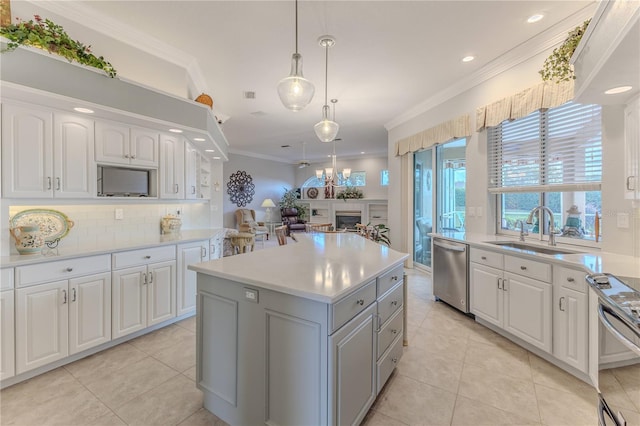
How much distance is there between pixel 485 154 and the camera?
351 cm

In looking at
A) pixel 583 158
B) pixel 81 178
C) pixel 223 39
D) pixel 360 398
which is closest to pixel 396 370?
pixel 360 398

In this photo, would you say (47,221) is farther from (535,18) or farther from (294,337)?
(535,18)

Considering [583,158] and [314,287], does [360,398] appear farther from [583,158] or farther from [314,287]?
[583,158]

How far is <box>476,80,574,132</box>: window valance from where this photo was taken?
2.56 meters

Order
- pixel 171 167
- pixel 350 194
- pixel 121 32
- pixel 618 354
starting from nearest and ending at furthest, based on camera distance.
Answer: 1. pixel 618 354
2. pixel 121 32
3. pixel 171 167
4. pixel 350 194

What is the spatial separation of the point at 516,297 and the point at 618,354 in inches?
72.1

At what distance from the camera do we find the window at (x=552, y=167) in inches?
99.5

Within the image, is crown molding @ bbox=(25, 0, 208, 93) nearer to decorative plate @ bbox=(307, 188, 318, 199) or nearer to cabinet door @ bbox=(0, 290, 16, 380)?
cabinet door @ bbox=(0, 290, 16, 380)

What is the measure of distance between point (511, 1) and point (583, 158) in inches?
61.8

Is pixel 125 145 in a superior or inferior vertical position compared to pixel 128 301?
superior

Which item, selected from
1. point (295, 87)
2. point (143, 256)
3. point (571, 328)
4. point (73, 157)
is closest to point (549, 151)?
point (571, 328)

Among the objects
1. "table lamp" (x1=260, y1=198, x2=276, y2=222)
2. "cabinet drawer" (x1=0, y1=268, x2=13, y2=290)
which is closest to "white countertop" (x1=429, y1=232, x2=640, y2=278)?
"cabinet drawer" (x1=0, y1=268, x2=13, y2=290)

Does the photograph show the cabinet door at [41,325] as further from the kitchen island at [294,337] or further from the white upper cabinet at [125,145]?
the kitchen island at [294,337]

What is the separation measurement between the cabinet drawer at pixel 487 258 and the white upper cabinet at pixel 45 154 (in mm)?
3926
